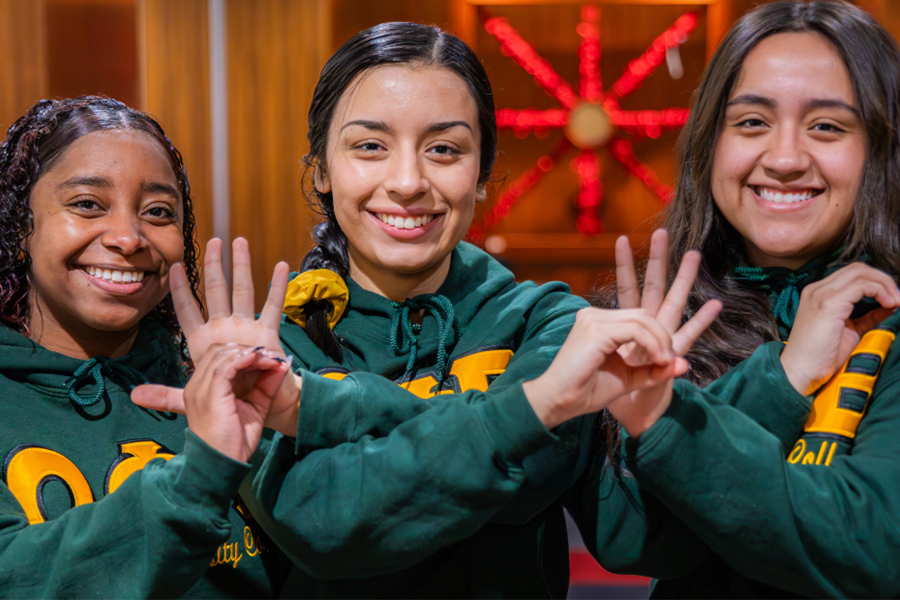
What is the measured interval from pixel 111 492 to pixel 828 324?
1.07 meters

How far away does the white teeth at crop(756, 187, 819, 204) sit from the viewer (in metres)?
1.31

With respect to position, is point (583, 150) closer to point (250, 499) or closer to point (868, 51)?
point (868, 51)

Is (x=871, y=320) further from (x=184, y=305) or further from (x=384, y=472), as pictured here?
(x=184, y=305)

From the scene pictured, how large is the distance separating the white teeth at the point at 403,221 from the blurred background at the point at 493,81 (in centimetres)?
147

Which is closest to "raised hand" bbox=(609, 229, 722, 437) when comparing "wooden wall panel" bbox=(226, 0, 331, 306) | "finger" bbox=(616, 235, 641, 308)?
"finger" bbox=(616, 235, 641, 308)

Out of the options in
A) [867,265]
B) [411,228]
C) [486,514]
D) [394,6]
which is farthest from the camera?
[394,6]

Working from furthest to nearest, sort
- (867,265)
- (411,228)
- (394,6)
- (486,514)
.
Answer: (394,6), (411,228), (867,265), (486,514)

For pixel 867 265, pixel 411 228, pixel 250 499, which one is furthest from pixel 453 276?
pixel 867 265

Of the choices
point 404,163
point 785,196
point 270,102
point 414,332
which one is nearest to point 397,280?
point 414,332

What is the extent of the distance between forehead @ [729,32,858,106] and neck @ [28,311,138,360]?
1.18 metres

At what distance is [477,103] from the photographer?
143cm

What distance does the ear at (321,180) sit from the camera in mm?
1473

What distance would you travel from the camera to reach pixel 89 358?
1439 millimetres

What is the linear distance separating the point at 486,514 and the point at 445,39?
0.80m
